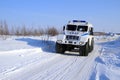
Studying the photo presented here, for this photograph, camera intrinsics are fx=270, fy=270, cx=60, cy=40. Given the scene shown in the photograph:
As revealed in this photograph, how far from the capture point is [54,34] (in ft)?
148

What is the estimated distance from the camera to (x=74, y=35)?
20750 millimetres

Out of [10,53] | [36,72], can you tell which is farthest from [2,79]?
[10,53]

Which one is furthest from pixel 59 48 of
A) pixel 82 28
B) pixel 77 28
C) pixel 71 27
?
pixel 82 28

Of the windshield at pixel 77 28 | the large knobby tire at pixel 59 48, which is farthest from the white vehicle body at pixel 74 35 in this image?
the large knobby tire at pixel 59 48

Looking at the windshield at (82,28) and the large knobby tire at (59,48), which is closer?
the large knobby tire at (59,48)

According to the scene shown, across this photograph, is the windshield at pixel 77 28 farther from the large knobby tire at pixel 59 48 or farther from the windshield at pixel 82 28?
the large knobby tire at pixel 59 48

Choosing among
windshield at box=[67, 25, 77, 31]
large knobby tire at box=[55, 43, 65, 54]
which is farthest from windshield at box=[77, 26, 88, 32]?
large knobby tire at box=[55, 43, 65, 54]

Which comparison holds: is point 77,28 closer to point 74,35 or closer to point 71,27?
point 71,27

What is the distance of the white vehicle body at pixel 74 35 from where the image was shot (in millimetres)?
20497

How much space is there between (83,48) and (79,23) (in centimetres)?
287

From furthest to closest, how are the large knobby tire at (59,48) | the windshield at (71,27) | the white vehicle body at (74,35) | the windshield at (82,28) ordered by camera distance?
the windshield at (71,27) → the windshield at (82,28) → the large knobby tire at (59,48) → the white vehicle body at (74,35)

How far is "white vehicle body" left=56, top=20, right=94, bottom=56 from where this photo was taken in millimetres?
20497

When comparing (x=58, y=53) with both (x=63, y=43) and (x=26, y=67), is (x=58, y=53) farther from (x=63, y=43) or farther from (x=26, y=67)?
(x=26, y=67)

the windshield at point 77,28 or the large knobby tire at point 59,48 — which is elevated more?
the windshield at point 77,28
